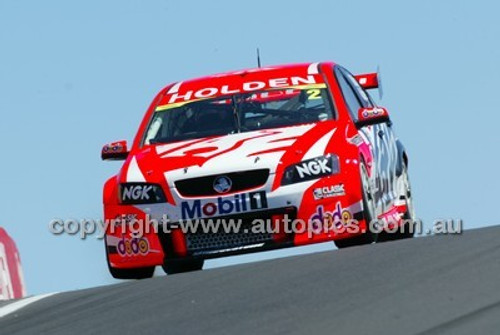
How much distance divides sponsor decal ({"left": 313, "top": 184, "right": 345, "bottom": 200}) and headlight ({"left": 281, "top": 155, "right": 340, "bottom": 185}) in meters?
0.09

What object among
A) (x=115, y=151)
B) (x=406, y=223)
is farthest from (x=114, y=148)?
(x=406, y=223)

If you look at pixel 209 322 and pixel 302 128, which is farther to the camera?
pixel 302 128

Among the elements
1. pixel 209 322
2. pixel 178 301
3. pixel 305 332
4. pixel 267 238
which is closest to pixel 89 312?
pixel 178 301

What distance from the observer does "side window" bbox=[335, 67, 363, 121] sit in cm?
1195

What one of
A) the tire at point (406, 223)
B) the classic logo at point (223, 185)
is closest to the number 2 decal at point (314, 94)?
the tire at point (406, 223)

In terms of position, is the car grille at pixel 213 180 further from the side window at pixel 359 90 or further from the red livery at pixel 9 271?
the side window at pixel 359 90

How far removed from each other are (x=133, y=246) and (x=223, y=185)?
30.0 inches

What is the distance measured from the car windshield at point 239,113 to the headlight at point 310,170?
0.88 metres

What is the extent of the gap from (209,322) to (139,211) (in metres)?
3.80

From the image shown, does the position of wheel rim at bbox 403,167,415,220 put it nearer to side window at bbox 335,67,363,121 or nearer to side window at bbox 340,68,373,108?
side window at bbox 340,68,373,108

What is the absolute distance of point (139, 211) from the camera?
35.4 ft

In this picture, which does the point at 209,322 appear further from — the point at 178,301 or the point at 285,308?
the point at 178,301

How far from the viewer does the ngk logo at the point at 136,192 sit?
1080 centimetres

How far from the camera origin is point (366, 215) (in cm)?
1073
